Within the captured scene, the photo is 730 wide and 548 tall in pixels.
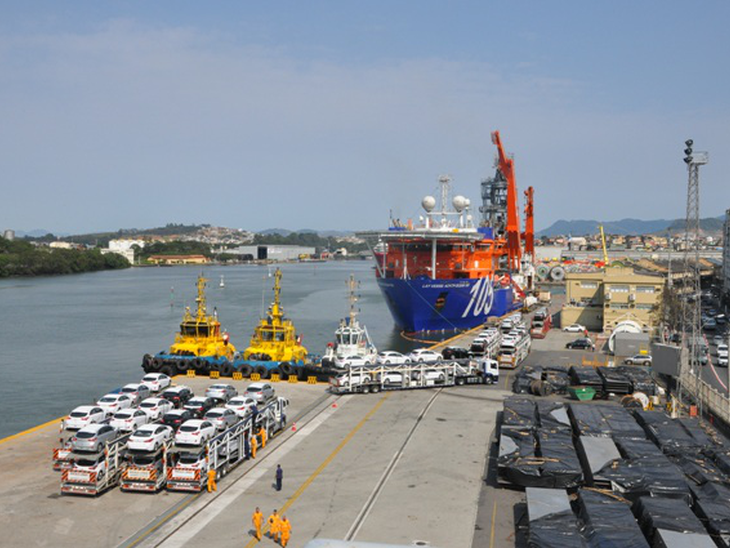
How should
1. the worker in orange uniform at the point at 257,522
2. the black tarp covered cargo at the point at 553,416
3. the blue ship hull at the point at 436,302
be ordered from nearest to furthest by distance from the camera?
the worker in orange uniform at the point at 257,522 < the black tarp covered cargo at the point at 553,416 < the blue ship hull at the point at 436,302

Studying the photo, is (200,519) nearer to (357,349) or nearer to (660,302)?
(357,349)

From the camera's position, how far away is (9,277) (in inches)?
6235

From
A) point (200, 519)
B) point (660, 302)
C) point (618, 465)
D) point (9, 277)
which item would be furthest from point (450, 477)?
point (9, 277)

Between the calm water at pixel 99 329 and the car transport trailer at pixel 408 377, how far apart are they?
15382 mm

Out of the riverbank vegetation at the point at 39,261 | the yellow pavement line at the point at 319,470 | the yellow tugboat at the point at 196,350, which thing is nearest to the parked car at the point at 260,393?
the yellow pavement line at the point at 319,470

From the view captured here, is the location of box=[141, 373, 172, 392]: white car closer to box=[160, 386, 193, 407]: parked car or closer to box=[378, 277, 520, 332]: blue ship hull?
box=[160, 386, 193, 407]: parked car

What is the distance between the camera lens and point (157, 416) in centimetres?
2627

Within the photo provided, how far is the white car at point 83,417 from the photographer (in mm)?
24639

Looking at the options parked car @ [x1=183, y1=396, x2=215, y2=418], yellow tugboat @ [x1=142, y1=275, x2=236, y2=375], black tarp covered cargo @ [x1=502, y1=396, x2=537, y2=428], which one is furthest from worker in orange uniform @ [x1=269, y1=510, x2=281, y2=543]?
yellow tugboat @ [x1=142, y1=275, x2=236, y2=375]

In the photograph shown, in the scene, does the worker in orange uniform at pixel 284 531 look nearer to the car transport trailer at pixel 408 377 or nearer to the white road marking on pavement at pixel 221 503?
the white road marking on pavement at pixel 221 503

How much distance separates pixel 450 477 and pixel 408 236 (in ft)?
145

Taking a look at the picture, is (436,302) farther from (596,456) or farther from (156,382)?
(596,456)

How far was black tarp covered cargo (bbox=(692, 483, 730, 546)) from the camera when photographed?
16109 millimetres

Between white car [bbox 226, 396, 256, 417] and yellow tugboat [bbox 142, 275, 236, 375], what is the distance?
40.7ft
